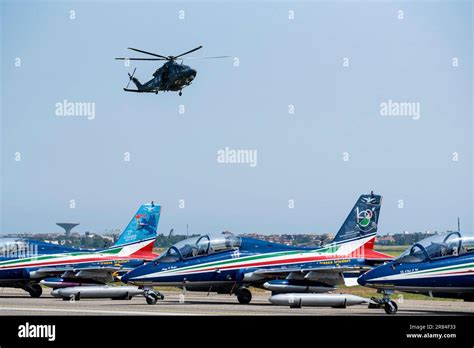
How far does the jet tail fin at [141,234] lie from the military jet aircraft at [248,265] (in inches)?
287

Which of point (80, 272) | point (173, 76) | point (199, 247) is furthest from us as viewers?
point (173, 76)

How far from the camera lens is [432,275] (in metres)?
24.9

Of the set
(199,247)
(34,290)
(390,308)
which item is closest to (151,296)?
(199,247)

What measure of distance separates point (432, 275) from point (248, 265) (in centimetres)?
1020

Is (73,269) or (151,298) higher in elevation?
(73,269)

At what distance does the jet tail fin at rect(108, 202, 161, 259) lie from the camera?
132 feet

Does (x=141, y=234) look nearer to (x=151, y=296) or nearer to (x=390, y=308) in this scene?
(x=151, y=296)

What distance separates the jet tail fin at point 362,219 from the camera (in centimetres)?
3625

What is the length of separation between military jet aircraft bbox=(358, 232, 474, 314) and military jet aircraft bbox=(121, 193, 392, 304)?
810 cm

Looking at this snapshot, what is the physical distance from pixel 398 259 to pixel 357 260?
9.99 meters
